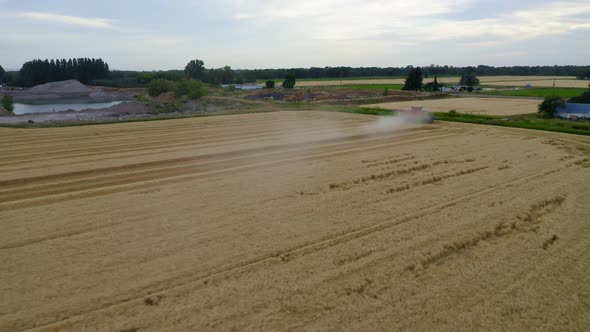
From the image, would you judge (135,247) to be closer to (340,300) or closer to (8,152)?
(340,300)

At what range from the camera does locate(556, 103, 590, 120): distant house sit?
89.0 ft

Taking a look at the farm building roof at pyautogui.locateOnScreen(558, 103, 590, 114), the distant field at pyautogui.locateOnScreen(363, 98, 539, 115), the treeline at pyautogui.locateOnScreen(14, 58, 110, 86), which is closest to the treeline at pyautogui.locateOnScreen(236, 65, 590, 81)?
the treeline at pyautogui.locateOnScreen(14, 58, 110, 86)

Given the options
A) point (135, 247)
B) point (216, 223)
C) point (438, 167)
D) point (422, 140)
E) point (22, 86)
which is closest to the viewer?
point (135, 247)

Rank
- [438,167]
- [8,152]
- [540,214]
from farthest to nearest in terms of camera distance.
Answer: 1. [8,152]
2. [438,167]
3. [540,214]

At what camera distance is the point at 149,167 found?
14070 mm

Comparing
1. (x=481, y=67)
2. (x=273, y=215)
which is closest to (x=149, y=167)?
(x=273, y=215)

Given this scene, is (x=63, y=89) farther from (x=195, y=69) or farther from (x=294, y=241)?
(x=294, y=241)

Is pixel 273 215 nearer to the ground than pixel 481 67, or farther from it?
nearer to the ground

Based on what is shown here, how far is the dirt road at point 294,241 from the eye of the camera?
5.74 meters

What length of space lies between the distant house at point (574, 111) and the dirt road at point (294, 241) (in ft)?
46.9

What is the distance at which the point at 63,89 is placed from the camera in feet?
242

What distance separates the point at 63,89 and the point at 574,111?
7588 cm

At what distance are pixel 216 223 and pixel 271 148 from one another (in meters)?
8.85

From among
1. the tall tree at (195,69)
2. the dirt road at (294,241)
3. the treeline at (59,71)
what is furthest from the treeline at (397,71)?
the dirt road at (294,241)
